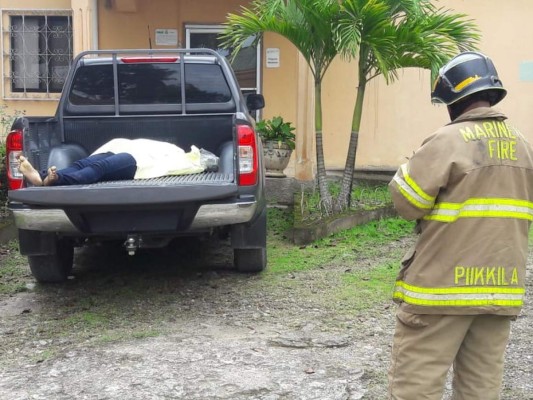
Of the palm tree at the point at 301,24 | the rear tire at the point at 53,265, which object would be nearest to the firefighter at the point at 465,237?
the rear tire at the point at 53,265

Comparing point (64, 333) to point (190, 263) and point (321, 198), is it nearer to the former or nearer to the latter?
point (190, 263)

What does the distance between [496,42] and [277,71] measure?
3.18m

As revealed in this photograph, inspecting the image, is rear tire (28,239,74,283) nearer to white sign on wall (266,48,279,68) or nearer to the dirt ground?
the dirt ground

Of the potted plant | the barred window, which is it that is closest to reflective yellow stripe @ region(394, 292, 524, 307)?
the potted plant

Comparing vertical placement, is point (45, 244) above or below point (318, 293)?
above

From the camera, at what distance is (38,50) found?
10.2m

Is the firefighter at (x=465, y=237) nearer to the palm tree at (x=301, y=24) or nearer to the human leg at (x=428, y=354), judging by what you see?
the human leg at (x=428, y=354)

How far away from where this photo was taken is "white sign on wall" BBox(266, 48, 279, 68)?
1002 cm

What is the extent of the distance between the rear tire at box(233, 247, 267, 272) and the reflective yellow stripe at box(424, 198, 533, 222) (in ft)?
9.80

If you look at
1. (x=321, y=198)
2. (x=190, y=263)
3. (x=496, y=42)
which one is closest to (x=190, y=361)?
(x=190, y=263)

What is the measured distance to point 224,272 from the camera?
598 cm

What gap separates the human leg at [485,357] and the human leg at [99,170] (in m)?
3.02

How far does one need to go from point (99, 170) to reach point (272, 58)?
5.58m

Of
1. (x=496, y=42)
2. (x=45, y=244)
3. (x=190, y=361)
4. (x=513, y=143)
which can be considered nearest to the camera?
(x=513, y=143)
